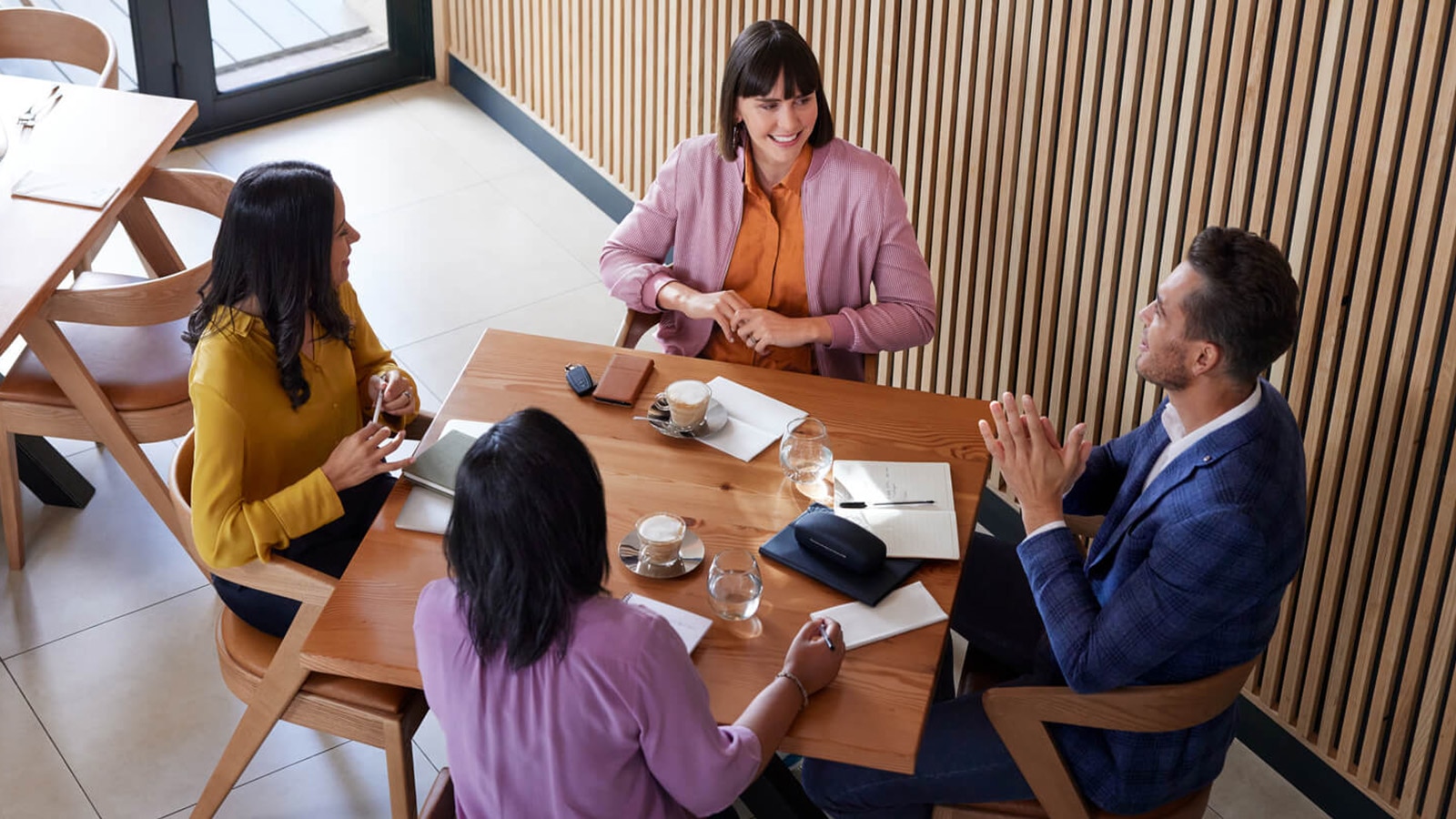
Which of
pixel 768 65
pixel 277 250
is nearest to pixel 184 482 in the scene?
pixel 277 250

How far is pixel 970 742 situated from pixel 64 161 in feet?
10.1

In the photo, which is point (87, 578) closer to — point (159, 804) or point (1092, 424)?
point (159, 804)

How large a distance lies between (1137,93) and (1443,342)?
3.05ft

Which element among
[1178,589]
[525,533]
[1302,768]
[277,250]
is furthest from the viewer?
[1302,768]

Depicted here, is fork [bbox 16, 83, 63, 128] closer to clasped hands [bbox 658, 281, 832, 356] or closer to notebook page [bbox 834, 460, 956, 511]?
clasped hands [bbox 658, 281, 832, 356]

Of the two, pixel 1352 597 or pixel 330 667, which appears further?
pixel 1352 597

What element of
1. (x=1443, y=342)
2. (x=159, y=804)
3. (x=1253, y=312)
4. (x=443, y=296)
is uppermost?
(x=1253, y=312)

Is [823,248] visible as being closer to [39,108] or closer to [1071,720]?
[1071,720]

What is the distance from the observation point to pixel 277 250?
2885 millimetres

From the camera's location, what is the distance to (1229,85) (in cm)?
321

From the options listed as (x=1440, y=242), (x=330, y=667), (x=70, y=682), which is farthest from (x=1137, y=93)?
(x=70, y=682)

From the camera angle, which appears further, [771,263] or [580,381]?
[771,263]

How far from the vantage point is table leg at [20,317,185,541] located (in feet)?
Answer: 12.0

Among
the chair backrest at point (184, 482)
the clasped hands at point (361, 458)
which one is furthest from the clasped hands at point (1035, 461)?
the chair backrest at point (184, 482)
